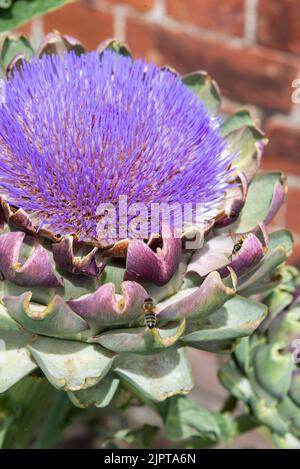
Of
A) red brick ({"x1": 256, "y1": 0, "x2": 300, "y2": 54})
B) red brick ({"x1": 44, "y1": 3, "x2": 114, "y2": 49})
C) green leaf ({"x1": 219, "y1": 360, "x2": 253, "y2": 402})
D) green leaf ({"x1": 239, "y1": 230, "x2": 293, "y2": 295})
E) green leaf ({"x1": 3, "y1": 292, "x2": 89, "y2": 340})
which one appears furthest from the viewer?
red brick ({"x1": 256, "y1": 0, "x2": 300, "y2": 54})

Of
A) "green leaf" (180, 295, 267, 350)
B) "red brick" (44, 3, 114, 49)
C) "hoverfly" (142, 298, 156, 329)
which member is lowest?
"green leaf" (180, 295, 267, 350)

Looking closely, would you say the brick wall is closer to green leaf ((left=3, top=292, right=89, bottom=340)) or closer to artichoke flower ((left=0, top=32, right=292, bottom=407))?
artichoke flower ((left=0, top=32, right=292, bottom=407))

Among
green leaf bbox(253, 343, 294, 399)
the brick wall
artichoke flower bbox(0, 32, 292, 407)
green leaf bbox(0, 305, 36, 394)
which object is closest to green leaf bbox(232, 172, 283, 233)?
artichoke flower bbox(0, 32, 292, 407)

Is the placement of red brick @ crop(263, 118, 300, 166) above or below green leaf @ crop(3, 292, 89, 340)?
below

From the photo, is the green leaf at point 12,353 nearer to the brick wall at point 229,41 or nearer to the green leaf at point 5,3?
the green leaf at point 5,3

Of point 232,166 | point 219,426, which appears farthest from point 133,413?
point 232,166

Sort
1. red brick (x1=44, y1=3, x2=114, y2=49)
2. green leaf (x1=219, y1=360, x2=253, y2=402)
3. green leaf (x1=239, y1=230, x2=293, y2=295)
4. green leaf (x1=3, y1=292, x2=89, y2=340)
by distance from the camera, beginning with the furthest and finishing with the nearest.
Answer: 1. red brick (x1=44, y1=3, x2=114, y2=49)
2. green leaf (x1=219, y1=360, x2=253, y2=402)
3. green leaf (x1=239, y1=230, x2=293, y2=295)
4. green leaf (x1=3, y1=292, x2=89, y2=340)

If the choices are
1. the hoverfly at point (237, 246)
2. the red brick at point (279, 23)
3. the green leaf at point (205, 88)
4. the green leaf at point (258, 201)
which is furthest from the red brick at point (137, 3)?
the hoverfly at point (237, 246)

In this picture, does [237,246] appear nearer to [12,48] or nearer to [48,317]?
[48,317]
